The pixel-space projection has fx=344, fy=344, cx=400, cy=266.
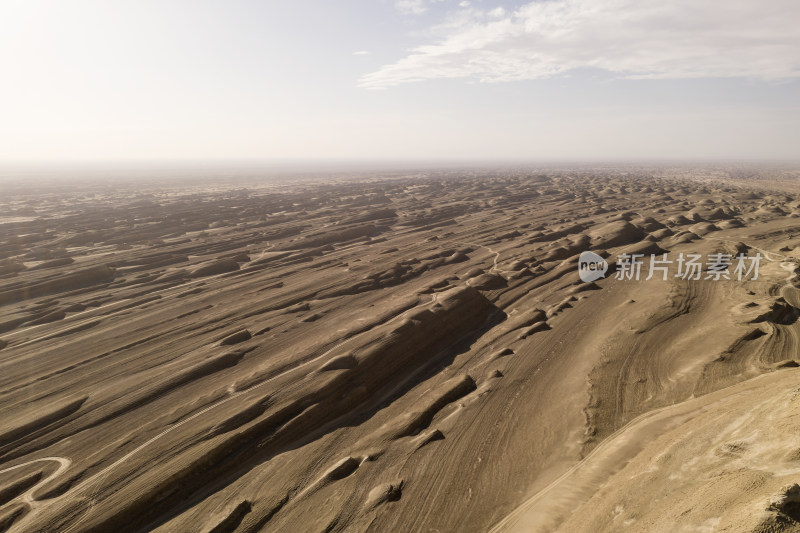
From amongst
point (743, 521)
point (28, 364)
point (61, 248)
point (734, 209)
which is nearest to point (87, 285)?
point (28, 364)

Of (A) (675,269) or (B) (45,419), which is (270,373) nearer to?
(B) (45,419)

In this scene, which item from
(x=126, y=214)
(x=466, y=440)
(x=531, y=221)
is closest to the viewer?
(x=466, y=440)

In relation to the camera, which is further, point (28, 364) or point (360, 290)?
point (360, 290)

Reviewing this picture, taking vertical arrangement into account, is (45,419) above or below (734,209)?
below

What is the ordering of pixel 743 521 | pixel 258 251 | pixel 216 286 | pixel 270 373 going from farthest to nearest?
pixel 258 251, pixel 216 286, pixel 270 373, pixel 743 521

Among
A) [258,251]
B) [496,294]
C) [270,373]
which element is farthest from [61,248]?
[496,294]

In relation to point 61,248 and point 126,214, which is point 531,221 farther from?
point 126,214
